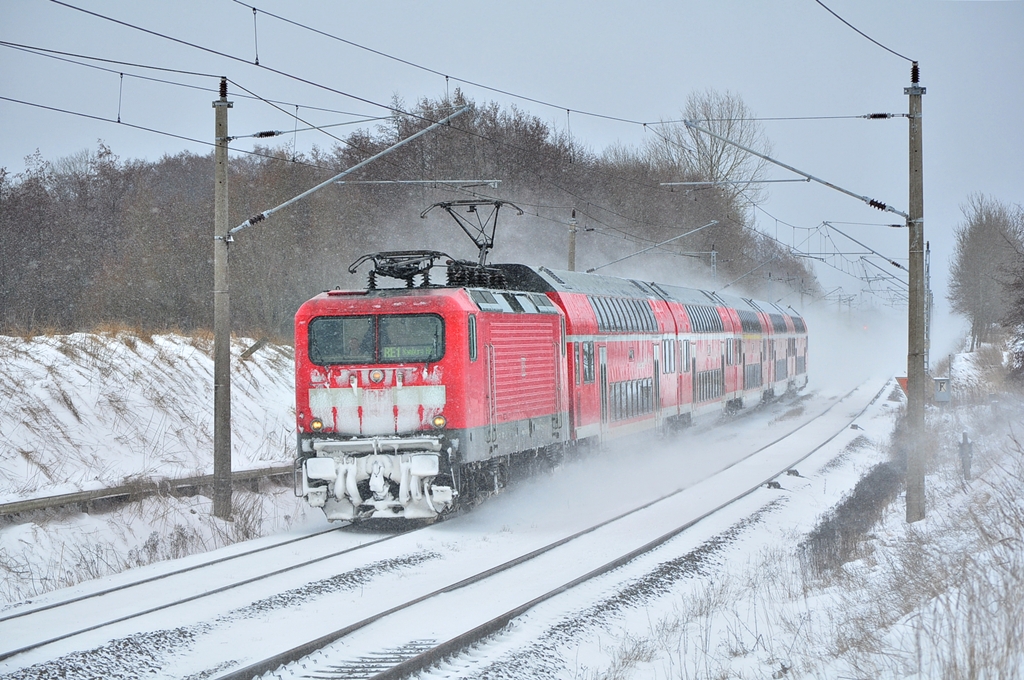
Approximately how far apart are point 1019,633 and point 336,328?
9.25m

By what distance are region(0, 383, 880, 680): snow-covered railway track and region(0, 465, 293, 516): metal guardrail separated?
3.77 m

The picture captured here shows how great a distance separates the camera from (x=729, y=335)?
2978 centimetres

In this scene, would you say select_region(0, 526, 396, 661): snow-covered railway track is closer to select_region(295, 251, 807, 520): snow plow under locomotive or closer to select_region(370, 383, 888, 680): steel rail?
select_region(295, 251, 807, 520): snow plow under locomotive

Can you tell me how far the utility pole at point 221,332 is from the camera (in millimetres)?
15398

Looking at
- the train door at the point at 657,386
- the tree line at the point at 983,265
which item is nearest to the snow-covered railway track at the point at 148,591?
the train door at the point at 657,386

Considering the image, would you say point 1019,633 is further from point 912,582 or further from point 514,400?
point 514,400

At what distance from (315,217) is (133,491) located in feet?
78.2

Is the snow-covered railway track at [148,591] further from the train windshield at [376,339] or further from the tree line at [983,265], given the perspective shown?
the tree line at [983,265]

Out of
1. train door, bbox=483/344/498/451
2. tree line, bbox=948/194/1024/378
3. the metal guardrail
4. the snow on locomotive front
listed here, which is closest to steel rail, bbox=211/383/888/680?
train door, bbox=483/344/498/451

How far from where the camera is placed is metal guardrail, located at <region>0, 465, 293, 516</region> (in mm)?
13555

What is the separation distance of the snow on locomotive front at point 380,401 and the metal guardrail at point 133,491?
3172mm

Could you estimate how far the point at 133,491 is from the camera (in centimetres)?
1525

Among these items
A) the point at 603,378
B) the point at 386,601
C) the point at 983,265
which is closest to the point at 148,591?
the point at 386,601

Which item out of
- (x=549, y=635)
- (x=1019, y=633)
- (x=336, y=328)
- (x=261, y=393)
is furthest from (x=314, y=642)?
(x=261, y=393)
